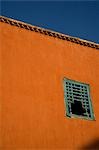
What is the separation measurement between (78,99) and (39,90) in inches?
64.0

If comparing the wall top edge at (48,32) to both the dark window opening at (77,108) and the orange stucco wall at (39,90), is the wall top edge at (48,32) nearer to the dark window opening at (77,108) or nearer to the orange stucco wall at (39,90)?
the orange stucco wall at (39,90)

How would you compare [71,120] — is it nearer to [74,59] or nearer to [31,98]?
[31,98]

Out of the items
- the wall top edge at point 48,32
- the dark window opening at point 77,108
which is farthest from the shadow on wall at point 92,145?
the wall top edge at point 48,32

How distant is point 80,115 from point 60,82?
1369mm

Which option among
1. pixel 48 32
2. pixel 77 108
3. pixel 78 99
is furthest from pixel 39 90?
pixel 48 32

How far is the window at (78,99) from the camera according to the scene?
11.2 meters

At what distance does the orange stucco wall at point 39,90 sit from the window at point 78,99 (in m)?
0.20

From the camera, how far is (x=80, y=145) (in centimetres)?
1037

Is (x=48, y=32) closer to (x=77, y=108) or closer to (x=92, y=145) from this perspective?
(x=77, y=108)

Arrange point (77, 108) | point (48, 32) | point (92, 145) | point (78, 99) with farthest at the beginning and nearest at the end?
point (48, 32)
point (77, 108)
point (78, 99)
point (92, 145)

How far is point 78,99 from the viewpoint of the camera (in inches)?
448

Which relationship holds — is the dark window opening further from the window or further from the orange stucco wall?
the orange stucco wall

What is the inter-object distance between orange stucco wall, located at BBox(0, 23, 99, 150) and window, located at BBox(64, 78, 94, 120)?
0.20 metres

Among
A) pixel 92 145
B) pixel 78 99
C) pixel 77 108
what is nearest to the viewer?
pixel 92 145
